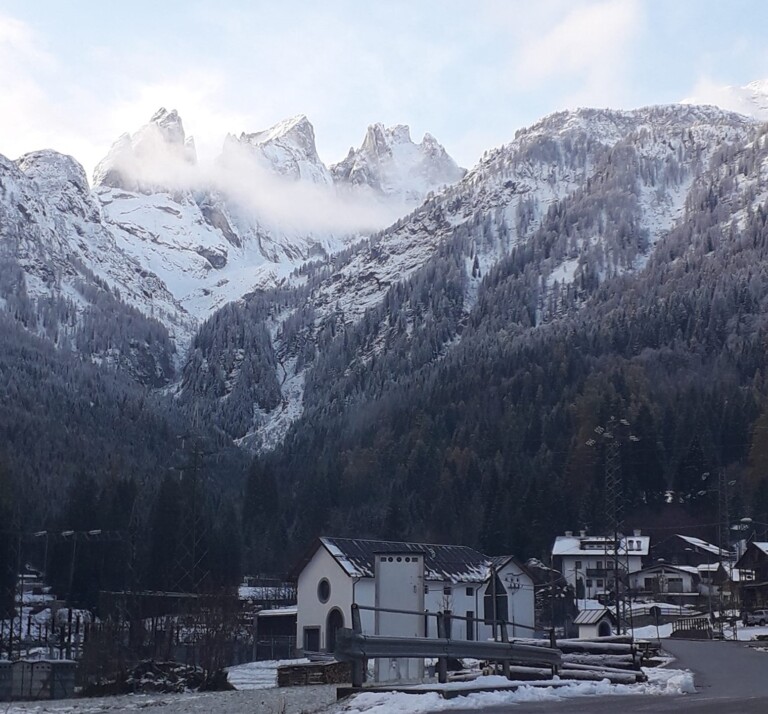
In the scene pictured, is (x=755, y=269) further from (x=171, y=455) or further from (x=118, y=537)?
(x=118, y=537)

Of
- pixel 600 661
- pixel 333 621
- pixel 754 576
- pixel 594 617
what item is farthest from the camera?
pixel 754 576

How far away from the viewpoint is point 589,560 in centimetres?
10512

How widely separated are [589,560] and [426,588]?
48.1 m

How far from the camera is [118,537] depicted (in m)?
91.5

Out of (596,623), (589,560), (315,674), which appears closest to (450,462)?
(589,560)

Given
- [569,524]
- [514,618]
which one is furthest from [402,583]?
[569,524]

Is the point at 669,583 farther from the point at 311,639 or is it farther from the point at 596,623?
the point at 596,623

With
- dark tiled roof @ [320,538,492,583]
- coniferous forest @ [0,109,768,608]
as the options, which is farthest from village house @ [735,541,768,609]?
dark tiled roof @ [320,538,492,583]

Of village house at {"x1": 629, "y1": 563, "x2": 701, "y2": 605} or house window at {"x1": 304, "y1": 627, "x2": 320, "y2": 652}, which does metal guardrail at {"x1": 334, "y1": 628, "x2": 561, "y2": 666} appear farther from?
village house at {"x1": 629, "y1": 563, "x2": 701, "y2": 605}

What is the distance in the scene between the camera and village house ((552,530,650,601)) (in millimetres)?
103938

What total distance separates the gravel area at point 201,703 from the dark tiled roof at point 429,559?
23.0 metres

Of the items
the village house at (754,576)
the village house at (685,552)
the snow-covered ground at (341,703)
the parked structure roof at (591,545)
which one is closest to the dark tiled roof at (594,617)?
the snow-covered ground at (341,703)

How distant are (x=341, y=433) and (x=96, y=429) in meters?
40.8

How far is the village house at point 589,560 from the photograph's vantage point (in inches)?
4092
